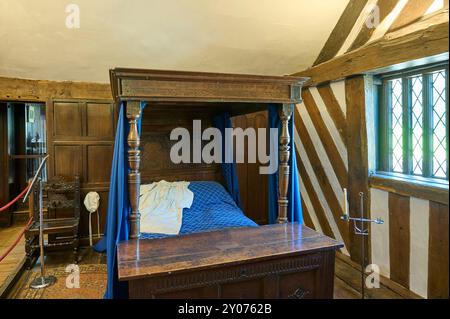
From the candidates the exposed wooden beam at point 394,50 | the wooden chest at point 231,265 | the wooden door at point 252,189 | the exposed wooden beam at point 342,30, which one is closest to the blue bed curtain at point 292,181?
the wooden chest at point 231,265

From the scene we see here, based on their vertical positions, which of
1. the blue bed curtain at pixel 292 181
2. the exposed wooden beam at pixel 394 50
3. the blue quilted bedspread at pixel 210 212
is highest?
the exposed wooden beam at pixel 394 50

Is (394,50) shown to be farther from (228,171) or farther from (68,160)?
(68,160)

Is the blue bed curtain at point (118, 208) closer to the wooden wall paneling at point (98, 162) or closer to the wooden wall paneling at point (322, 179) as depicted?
the wooden wall paneling at point (98, 162)

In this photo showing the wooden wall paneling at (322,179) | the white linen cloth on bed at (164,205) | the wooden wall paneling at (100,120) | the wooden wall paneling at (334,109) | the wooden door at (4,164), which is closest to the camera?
the white linen cloth on bed at (164,205)

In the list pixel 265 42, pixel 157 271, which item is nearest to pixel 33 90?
pixel 265 42

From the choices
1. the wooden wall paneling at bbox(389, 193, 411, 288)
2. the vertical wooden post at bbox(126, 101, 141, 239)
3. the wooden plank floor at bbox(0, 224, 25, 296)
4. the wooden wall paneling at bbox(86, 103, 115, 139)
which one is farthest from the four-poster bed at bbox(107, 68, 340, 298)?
the wooden wall paneling at bbox(86, 103, 115, 139)

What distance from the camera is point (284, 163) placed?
266 centimetres

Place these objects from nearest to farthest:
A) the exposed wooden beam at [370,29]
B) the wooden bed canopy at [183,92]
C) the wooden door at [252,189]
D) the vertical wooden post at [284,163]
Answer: the wooden bed canopy at [183,92] < the vertical wooden post at [284,163] < the exposed wooden beam at [370,29] < the wooden door at [252,189]

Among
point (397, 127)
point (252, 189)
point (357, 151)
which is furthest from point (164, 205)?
point (397, 127)

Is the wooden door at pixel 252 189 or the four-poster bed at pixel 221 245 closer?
the four-poster bed at pixel 221 245

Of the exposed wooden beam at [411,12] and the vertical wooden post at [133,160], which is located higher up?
the exposed wooden beam at [411,12]

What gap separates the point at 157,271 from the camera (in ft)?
5.77

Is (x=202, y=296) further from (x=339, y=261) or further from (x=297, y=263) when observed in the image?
(x=339, y=261)

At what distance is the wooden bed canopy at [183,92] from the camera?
7.08 feet
